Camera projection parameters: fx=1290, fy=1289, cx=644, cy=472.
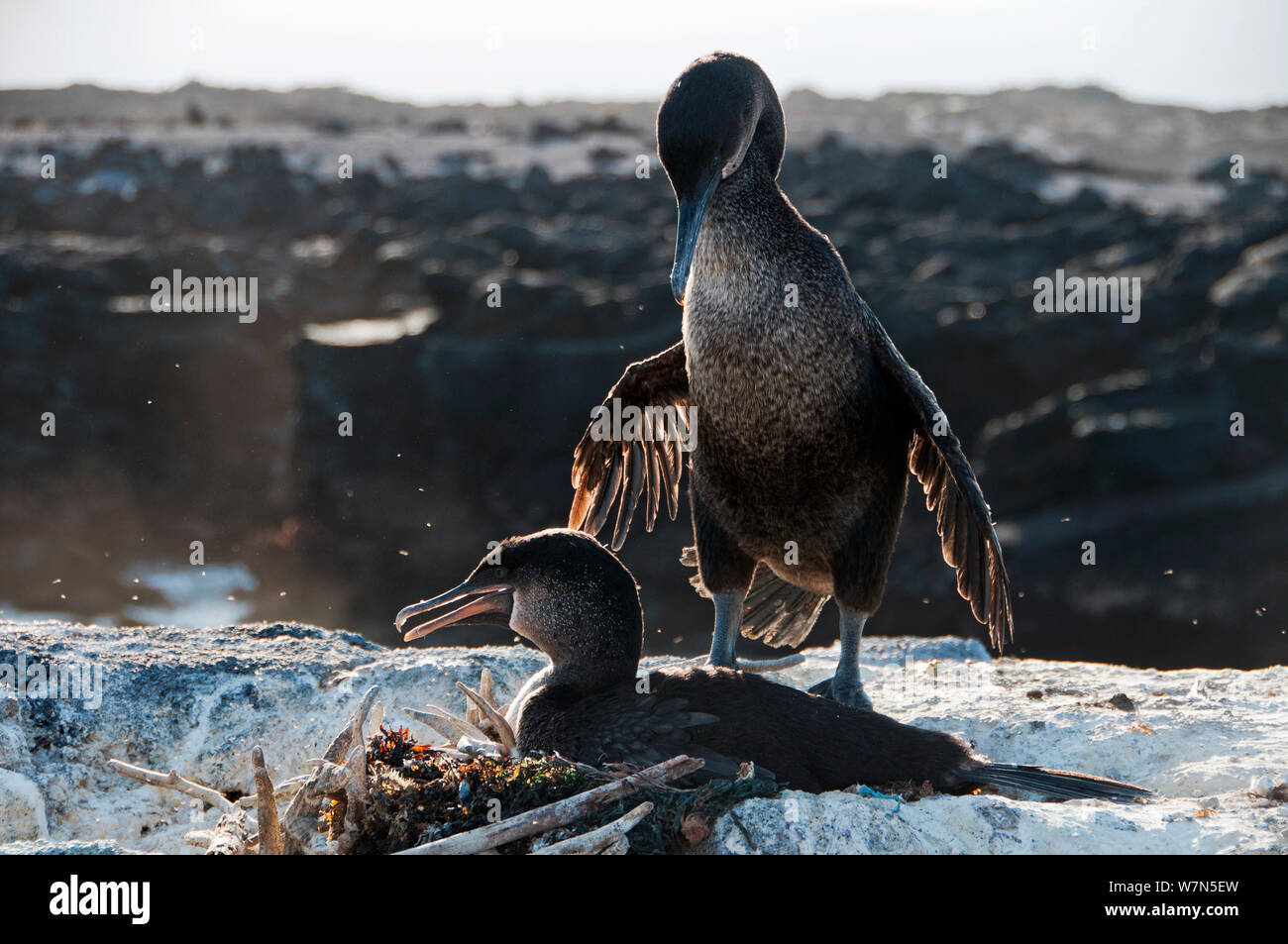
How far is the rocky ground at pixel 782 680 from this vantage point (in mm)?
4332

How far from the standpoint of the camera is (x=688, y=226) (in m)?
5.31

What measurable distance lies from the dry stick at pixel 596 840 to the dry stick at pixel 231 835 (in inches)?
46.7

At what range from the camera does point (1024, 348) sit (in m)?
22.3

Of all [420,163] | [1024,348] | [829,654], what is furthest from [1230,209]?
[829,654]

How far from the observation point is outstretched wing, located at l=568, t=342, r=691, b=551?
7012 millimetres

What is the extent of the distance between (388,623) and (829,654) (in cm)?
1122

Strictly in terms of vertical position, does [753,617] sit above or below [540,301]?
below

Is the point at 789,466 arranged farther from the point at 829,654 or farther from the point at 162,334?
the point at 162,334

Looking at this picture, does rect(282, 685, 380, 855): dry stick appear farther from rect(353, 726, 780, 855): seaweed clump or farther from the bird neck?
the bird neck

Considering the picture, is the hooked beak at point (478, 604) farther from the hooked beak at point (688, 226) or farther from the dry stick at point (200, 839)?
the hooked beak at point (688, 226)

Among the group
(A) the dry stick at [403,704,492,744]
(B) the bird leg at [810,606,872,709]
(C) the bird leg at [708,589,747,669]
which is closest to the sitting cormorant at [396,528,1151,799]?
(A) the dry stick at [403,704,492,744]

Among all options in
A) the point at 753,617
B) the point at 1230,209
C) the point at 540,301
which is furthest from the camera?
the point at 1230,209

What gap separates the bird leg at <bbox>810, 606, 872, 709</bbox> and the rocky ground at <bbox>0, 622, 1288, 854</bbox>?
442 millimetres

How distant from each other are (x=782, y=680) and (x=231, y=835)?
328 cm
